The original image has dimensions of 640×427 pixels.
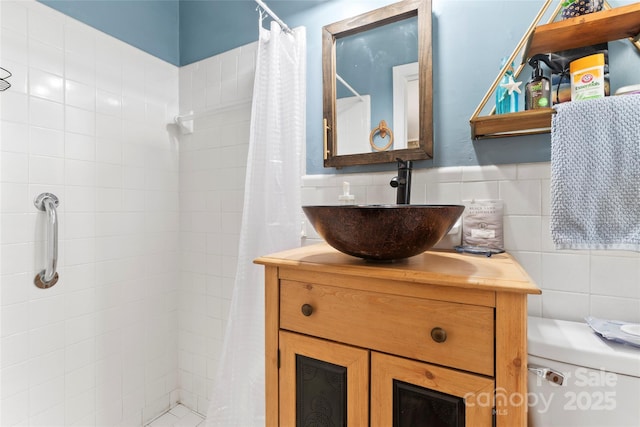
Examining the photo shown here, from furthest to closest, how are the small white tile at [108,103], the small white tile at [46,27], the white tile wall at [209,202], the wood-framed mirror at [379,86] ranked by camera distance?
the white tile wall at [209,202] → the small white tile at [108,103] → the small white tile at [46,27] → the wood-framed mirror at [379,86]

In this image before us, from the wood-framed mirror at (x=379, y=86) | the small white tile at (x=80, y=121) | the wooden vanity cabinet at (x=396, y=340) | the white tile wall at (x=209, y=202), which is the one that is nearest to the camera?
the wooden vanity cabinet at (x=396, y=340)

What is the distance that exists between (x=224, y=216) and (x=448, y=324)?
51.2 inches

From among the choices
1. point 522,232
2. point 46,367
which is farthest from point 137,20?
point 522,232

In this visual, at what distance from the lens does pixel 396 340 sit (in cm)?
73

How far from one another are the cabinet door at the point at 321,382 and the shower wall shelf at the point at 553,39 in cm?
78

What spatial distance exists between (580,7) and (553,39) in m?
0.11

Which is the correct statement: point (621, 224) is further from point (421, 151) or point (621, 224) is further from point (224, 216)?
point (224, 216)

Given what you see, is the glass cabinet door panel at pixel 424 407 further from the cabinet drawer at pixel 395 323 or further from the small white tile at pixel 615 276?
the small white tile at pixel 615 276

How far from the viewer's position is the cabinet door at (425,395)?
65 centimetres

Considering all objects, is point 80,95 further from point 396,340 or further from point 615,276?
point 615,276

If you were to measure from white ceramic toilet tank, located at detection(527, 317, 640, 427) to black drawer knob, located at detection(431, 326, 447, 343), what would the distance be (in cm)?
32

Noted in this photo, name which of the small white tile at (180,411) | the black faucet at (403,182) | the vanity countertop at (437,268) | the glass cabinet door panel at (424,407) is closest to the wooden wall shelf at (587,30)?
the black faucet at (403,182)

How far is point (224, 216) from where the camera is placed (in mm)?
1662

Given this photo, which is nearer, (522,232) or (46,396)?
(522,232)
